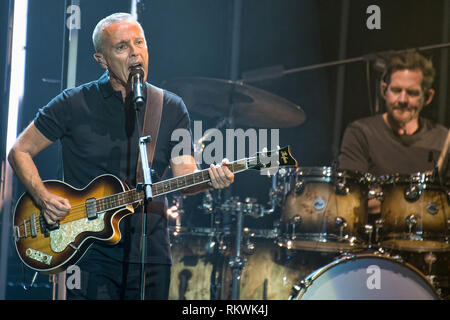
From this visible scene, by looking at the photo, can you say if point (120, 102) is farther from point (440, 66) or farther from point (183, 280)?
point (440, 66)

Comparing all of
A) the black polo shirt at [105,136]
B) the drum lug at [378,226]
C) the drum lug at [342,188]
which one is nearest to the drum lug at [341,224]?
the drum lug at [342,188]

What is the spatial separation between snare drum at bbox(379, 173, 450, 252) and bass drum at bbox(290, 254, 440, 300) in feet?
1.41

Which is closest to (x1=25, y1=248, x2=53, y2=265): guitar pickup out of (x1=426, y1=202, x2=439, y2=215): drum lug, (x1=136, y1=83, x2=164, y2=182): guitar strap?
(x1=136, y1=83, x2=164, y2=182): guitar strap

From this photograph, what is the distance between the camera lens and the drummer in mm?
4949

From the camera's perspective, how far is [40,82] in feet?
12.4

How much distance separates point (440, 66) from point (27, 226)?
Result: 12.3 ft

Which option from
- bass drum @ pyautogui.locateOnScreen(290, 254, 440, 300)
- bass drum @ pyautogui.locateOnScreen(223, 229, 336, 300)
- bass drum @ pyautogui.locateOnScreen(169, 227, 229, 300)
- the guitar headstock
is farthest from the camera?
bass drum @ pyautogui.locateOnScreen(169, 227, 229, 300)

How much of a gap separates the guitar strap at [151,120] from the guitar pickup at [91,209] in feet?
0.86

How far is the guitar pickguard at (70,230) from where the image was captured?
9.89ft

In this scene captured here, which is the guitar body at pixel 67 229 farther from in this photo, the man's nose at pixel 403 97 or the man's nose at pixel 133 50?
the man's nose at pixel 403 97

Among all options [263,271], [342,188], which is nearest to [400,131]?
[342,188]

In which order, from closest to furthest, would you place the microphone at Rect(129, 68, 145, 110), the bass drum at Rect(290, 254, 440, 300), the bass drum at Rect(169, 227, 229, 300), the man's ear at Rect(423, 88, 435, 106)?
1. the microphone at Rect(129, 68, 145, 110)
2. the bass drum at Rect(290, 254, 440, 300)
3. the bass drum at Rect(169, 227, 229, 300)
4. the man's ear at Rect(423, 88, 435, 106)

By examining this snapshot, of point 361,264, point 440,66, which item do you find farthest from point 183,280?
point 440,66

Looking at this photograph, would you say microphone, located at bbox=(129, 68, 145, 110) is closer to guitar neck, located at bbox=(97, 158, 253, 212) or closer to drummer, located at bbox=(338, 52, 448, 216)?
guitar neck, located at bbox=(97, 158, 253, 212)
